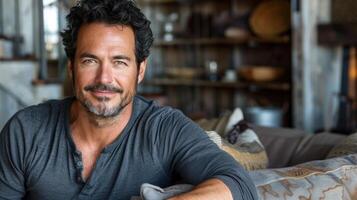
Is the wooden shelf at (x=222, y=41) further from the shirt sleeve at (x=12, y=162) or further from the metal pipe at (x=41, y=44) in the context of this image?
the shirt sleeve at (x=12, y=162)

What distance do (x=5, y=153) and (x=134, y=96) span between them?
43 centimetres

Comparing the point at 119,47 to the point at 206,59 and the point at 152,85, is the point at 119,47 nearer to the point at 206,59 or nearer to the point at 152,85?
the point at 206,59

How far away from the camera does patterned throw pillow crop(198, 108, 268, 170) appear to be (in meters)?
1.70

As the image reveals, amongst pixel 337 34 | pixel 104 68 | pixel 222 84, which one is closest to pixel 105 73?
pixel 104 68

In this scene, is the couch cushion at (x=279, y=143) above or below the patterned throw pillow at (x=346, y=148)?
below

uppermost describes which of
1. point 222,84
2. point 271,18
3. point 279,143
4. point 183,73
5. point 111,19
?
point 271,18

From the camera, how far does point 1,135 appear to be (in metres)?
1.62

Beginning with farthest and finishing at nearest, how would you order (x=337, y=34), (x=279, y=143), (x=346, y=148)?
(x=337, y=34) < (x=279, y=143) < (x=346, y=148)

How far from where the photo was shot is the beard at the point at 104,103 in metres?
1.50

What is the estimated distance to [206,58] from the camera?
18.6ft

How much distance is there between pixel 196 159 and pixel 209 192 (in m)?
0.20

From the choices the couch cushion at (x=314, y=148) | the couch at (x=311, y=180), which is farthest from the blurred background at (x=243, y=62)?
the couch at (x=311, y=180)

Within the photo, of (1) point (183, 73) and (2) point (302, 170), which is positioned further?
(1) point (183, 73)

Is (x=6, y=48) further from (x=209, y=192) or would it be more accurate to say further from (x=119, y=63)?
(x=209, y=192)
